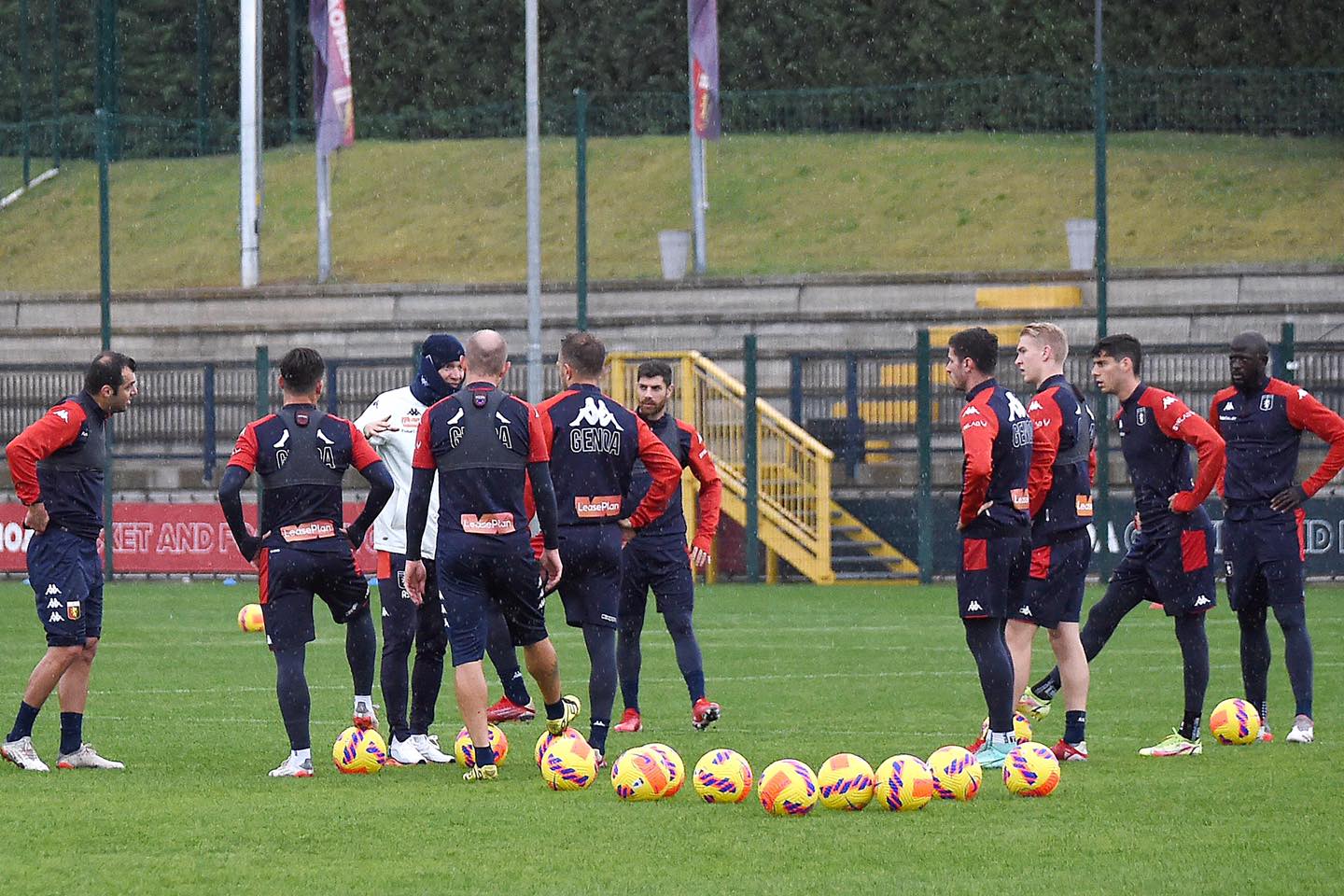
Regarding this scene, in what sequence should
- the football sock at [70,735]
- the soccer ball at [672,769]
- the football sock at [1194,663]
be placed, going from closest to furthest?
the soccer ball at [672,769]
the football sock at [70,735]
the football sock at [1194,663]

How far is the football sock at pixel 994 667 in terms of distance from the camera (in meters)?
9.47

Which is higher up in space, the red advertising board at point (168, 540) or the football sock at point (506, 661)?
the football sock at point (506, 661)

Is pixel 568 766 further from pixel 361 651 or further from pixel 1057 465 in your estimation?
pixel 1057 465

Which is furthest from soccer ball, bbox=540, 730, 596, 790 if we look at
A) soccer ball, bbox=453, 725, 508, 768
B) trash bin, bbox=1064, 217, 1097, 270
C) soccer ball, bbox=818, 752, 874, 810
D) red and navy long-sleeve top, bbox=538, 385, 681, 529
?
trash bin, bbox=1064, 217, 1097, 270

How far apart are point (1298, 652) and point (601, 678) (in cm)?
376

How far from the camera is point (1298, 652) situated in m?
10.9

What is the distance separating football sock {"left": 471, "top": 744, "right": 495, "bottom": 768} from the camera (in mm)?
9430

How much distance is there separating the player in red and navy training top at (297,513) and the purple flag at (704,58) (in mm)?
18793

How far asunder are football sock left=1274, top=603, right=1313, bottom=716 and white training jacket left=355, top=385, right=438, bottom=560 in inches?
176

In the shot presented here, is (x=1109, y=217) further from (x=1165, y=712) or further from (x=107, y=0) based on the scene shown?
(x=1165, y=712)

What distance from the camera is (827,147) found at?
145ft

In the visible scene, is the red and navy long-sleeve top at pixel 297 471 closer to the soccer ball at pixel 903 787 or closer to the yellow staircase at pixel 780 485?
the soccer ball at pixel 903 787

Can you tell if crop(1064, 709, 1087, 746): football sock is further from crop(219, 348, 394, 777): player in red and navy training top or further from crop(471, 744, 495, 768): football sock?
crop(219, 348, 394, 777): player in red and navy training top

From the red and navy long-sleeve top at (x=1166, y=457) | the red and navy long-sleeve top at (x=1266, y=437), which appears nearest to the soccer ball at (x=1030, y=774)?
the red and navy long-sleeve top at (x=1166, y=457)
